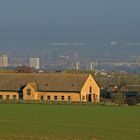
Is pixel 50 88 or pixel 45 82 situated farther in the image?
pixel 45 82

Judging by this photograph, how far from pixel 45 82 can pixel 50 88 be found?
5.29ft

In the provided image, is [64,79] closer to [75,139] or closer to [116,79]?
[116,79]

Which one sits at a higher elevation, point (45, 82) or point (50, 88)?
point (45, 82)

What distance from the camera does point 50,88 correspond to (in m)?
93.2

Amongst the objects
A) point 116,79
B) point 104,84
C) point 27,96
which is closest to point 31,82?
point 27,96

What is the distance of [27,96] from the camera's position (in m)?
92.2

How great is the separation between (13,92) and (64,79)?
7.35m

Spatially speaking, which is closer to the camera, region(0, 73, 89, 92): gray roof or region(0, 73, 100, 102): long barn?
region(0, 73, 100, 102): long barn

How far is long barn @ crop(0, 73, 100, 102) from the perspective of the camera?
9225 centimetres

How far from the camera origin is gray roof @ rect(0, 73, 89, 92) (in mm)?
92875

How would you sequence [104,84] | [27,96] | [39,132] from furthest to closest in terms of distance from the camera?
[104,84], [27,96], [39,132]

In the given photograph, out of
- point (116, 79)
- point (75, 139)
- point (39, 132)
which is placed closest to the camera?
point (75, 139)

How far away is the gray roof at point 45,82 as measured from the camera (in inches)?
3656

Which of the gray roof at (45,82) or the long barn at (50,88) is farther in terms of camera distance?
the gray roof at (45,82)
